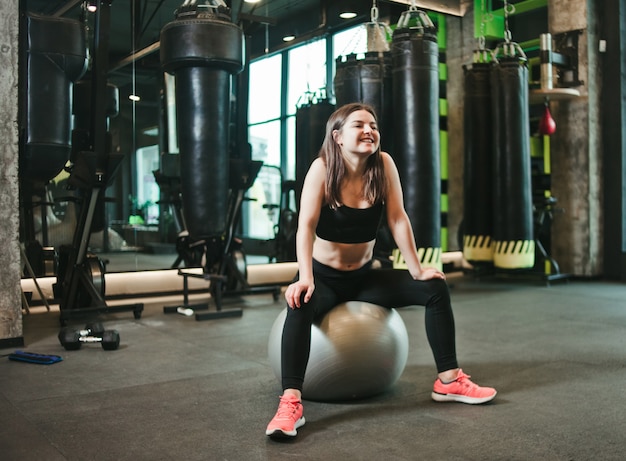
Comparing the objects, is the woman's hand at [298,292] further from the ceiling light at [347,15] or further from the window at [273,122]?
the ceiling light at [347,15]

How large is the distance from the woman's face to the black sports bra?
0.22 m

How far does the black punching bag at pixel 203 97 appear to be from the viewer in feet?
12.7

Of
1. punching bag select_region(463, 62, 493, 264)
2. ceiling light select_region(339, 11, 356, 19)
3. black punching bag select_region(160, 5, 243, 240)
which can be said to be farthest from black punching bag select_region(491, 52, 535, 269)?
black punching bag select_region(160, 5, 243, 240)

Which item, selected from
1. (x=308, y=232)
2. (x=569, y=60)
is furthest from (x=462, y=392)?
(x=569, y=60)

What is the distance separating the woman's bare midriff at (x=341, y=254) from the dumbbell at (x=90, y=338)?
1.58 metres

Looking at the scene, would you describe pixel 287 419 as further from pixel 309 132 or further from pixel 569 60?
pixel 569 60

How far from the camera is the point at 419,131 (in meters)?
4.82

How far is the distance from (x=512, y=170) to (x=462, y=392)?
372 centimetres

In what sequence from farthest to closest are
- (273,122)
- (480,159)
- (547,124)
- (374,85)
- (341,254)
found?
(273,122) → (547,124) → (480,159) → (374,85) → (341,254)

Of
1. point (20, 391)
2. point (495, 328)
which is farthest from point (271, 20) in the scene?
point (20, 391)

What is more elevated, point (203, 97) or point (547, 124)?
point (547, 124)

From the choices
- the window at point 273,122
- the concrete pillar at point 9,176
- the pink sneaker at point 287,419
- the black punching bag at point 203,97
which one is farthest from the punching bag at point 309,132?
the pink sneaker at point 287,419

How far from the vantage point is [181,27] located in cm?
389

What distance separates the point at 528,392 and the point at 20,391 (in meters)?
2.05
